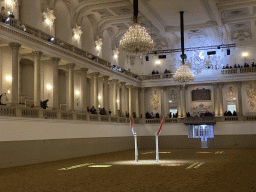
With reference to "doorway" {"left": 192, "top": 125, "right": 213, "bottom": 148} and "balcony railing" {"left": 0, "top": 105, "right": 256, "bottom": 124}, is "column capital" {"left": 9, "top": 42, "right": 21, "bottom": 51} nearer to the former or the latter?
"balcony railing" {"left": 0, "top": 105, "right": 256, "bottom": 124}

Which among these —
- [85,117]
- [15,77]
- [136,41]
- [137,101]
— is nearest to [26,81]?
[85,117]

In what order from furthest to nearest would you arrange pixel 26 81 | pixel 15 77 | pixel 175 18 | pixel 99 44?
pixel 99 44 → pixel 175 18 → pixel 26 81 → pixel 15 77

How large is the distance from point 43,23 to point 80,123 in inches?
331

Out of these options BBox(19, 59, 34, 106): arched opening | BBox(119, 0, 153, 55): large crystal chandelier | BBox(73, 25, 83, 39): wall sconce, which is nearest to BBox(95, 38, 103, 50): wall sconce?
BBox(73, 25, 83, 39): wall sconce

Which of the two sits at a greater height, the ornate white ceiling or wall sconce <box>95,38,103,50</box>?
the ornate white ceiling

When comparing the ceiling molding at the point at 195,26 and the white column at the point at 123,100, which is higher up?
the ceiling molding at the point at 195,26

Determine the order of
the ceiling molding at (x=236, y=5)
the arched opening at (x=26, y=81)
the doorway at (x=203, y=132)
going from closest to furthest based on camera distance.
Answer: the arched opening at (x=26, y=81)
the ceiling molding at (x=236, y=5)
the doorway at (x=203, y=132)

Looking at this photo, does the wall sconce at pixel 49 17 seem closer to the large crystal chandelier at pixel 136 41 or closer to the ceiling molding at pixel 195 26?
the large crystal chandelier at pixel 136 41

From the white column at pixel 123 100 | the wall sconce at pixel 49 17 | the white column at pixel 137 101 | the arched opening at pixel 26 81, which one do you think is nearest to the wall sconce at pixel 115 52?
the white column at pixel 123 100

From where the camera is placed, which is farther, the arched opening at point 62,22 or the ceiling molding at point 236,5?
the ceiling molding at point 236,5

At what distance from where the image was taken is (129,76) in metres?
38.8

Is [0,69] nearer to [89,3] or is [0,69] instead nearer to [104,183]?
[89,3]

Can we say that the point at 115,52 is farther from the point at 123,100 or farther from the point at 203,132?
the point at 203,132

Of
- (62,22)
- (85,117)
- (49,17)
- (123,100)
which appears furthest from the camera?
(123,100)
